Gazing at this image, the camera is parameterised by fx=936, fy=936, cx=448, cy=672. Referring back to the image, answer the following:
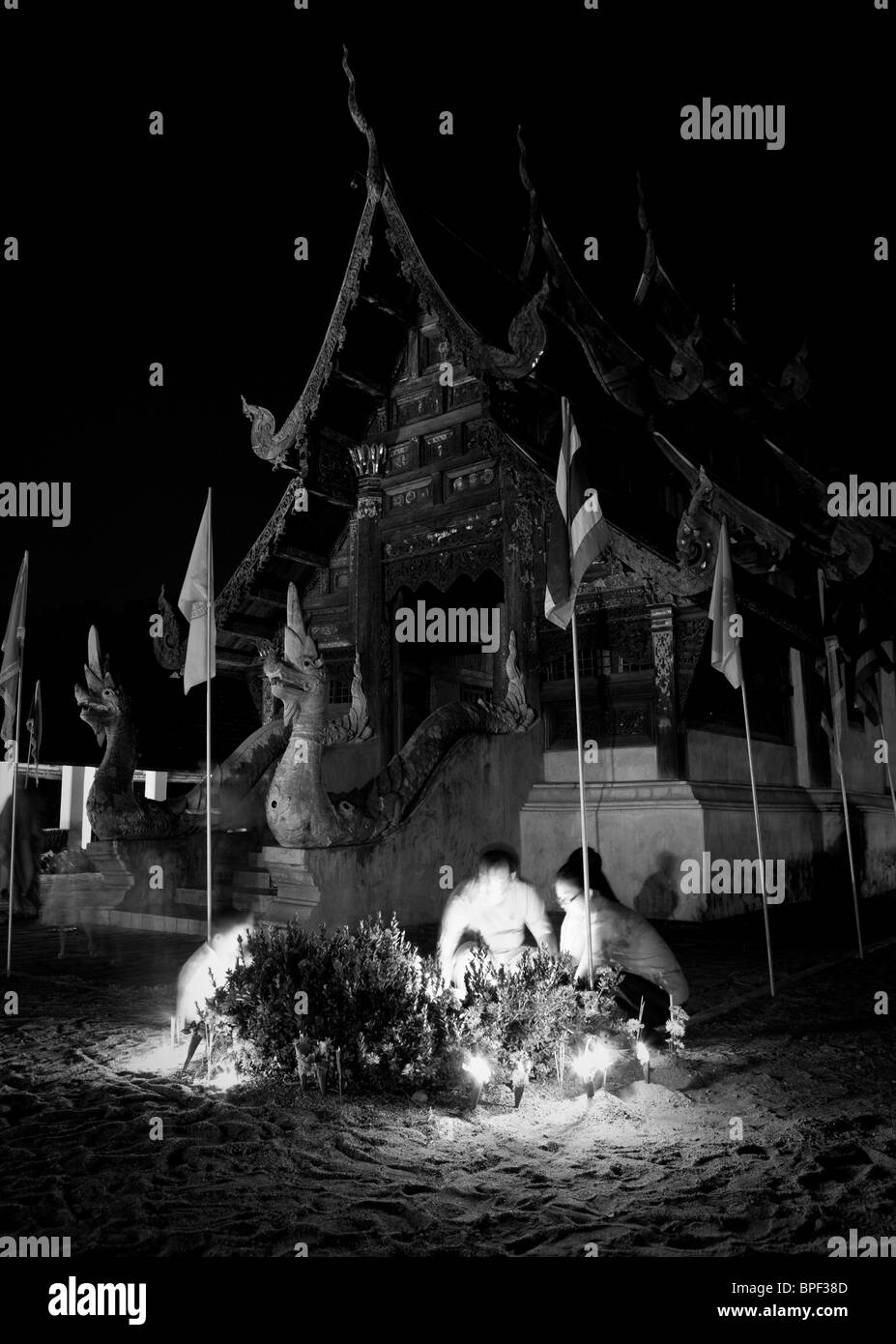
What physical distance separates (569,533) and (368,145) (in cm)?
808

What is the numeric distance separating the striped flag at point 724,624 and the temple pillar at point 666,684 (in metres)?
2.34

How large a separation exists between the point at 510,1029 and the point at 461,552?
30.0 feet

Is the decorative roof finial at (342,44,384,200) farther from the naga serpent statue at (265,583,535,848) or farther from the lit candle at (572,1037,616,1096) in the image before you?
the lit candle at (572,1037,616,1096)

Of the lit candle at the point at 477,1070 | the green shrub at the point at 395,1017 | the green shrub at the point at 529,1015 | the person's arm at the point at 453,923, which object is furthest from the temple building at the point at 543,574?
the lit candle at the point at 477,1070

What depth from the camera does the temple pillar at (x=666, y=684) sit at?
444 inches

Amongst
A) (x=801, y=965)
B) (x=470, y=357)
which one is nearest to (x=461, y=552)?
(x=470, y=357)

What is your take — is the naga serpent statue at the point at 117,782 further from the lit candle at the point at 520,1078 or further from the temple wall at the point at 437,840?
the lit candle at the point at 520,1078

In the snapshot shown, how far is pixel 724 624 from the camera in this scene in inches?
334

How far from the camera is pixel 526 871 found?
12.3 meters

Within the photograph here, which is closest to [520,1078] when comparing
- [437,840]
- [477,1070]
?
[477,1070]

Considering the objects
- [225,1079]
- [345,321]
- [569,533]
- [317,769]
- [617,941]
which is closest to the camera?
[225,1079]

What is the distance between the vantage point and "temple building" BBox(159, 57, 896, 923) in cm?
1107

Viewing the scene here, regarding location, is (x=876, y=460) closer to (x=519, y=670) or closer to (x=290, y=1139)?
(x=519, y=670)

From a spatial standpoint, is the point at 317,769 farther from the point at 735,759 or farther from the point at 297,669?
the point at 735,759
